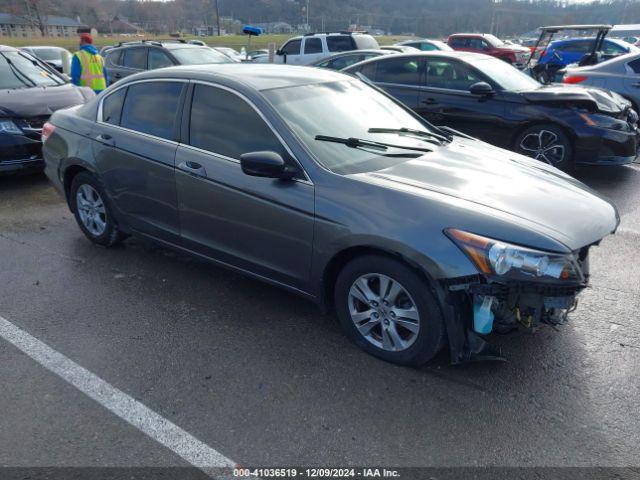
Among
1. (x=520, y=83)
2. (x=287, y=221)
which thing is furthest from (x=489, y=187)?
(x=520, y=83)

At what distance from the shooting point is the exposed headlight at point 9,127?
6434mm

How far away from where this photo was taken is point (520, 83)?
746 centimetres

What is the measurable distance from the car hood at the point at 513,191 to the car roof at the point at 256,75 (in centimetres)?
107

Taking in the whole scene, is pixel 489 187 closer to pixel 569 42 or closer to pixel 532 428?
pixel 532 428

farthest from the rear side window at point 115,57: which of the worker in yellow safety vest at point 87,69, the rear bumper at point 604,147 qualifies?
the rear bumper at point 604,147

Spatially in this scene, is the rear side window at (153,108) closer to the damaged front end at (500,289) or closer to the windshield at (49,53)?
the damaged front end at (500,289)

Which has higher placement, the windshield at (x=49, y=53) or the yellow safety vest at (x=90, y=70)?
the yellow safety vest at (x=90, y=70)

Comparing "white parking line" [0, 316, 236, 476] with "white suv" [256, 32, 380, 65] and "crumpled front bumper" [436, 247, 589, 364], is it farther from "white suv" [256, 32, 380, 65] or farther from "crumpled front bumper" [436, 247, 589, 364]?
"white suv" [256, 32, 380, 65]

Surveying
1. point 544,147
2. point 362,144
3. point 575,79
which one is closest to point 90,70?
point 362,144

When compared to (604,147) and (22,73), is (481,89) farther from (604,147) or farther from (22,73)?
(22,73)

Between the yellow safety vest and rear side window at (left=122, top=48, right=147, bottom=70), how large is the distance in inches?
121

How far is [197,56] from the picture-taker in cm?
1164

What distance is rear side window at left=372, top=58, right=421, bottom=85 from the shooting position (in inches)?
311

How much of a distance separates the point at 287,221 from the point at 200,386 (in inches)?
43.4
